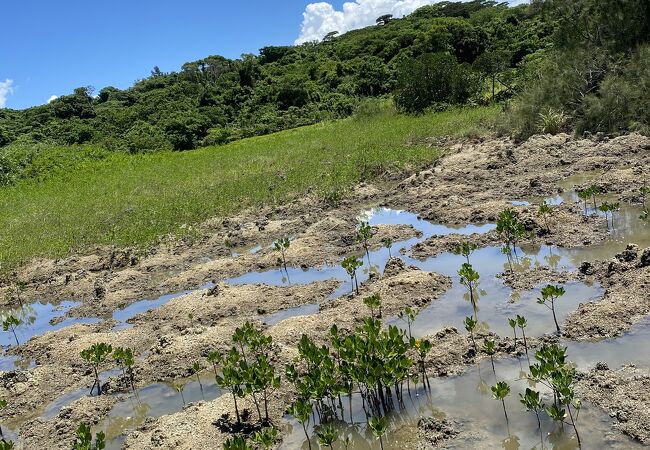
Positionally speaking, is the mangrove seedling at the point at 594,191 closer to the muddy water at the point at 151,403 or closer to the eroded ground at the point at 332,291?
the eroded ground at the point at 332,291

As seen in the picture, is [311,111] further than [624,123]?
Yes

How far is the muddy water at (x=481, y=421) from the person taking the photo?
17.0 feet

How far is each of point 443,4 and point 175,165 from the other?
80629mm

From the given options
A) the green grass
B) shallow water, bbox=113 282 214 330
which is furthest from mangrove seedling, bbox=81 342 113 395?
the green grass

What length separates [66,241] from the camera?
55.3 feet

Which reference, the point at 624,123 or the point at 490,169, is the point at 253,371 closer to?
the point at 490,169

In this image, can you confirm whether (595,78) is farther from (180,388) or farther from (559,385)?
(180,388)

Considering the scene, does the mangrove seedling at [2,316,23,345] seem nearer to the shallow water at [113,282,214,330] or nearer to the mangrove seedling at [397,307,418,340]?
the shallow water at [113,282,214,330]

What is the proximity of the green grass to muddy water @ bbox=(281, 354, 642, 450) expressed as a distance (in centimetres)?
1114

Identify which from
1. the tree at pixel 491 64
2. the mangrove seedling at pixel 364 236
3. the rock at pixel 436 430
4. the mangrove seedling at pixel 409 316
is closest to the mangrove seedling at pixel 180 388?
the mangrove seedling at pixel 409 316

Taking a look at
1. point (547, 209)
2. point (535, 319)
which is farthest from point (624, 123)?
point (535, 319)

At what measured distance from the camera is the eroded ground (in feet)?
21.6

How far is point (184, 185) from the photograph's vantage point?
24156 millimetres

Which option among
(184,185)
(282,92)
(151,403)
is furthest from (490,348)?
(282,92)
